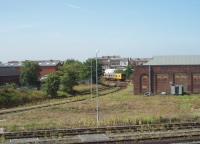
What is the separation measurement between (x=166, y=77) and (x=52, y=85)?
1987 cm

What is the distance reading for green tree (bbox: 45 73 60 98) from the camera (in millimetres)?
68812

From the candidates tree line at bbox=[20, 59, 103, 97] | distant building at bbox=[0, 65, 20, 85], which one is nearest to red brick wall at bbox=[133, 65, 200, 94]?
tree line at bbox=[20, 59, 103, 97]

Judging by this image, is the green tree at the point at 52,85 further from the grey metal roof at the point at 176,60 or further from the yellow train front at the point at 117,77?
the yellow train front at the point at 117,77

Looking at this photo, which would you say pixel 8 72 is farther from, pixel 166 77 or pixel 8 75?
pixel 166 77

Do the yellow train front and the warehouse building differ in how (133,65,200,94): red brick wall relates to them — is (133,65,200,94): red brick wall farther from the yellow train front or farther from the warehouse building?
the yellow train front

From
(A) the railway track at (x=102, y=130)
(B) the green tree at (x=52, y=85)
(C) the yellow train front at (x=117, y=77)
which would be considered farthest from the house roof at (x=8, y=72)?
(A) the railway track at (x=102, y=130)

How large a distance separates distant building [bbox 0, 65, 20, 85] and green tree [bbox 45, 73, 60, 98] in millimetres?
18012

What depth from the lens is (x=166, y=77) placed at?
6862 centimetres

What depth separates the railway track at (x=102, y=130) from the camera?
25953mm

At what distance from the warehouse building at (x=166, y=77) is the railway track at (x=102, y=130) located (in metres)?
39.1

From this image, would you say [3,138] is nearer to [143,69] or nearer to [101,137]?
[101,137]

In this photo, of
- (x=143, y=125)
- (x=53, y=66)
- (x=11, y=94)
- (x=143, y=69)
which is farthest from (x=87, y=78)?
(x=143, y=125)

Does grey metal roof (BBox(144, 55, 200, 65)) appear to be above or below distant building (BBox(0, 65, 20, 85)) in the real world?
above

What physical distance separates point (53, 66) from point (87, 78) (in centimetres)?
2055
